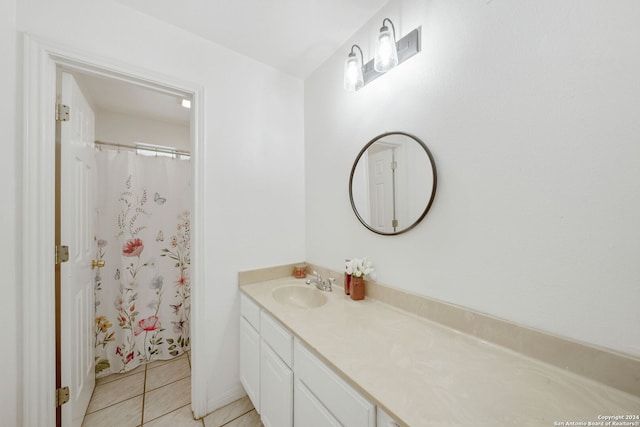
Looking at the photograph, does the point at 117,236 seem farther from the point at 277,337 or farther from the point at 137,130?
the point at 277,337

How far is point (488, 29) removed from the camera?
881mm

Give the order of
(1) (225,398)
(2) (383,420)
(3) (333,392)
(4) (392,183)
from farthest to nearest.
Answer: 1. (1) (225,398)
2. (4) (392,183)
3. (3) (333,392)
4. (2) (383,420)

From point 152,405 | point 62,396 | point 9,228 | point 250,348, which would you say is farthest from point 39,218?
point 152,405

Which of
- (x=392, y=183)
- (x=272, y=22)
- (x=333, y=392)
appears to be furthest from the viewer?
(x=272, y=22)

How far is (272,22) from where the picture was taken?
1.35 meters

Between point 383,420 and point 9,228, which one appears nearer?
point 383,420

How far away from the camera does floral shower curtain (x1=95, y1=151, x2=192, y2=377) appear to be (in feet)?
6.22

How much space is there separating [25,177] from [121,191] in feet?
3.27

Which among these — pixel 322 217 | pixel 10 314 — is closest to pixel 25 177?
pixel 10 314

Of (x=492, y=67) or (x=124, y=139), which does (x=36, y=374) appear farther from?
(x=492, y=67)

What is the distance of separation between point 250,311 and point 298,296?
325mm

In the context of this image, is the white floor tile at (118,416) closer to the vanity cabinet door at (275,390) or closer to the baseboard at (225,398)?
the baseboard at (225,398)

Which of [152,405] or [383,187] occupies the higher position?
[383,187]

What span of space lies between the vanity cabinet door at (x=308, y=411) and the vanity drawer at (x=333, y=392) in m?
0.02
